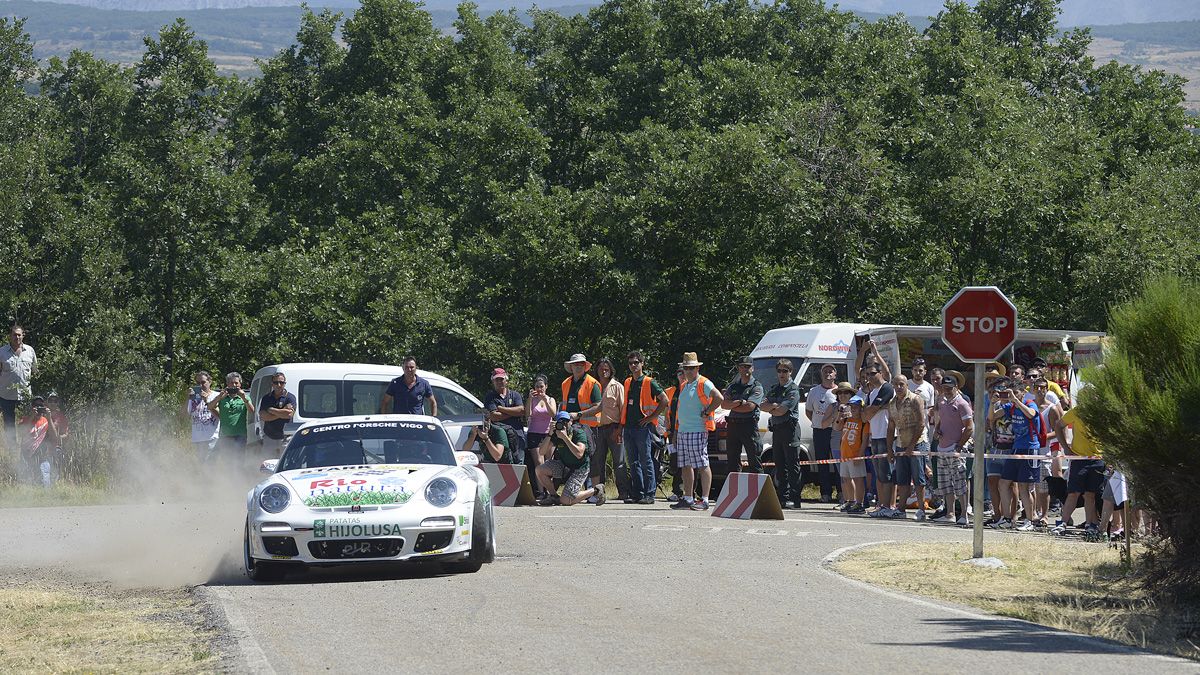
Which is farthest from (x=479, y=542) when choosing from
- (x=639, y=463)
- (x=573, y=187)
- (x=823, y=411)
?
(x=573, y=187)

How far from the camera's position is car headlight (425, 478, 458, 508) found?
1298 centimetres

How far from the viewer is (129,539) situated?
1741 cm

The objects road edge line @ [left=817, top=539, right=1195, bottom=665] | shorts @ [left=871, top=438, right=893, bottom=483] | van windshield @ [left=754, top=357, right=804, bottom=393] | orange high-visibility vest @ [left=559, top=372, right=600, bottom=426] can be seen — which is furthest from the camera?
van windshield @ [left=754, top=357, right=804, bottom=393]

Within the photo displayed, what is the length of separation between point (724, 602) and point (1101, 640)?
272 cm

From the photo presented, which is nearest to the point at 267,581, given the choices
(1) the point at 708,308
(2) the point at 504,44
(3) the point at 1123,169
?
(1) the point at 708,308

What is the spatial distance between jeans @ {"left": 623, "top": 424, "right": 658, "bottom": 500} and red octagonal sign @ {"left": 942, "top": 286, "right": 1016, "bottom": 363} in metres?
7.58

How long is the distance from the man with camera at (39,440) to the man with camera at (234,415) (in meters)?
3.67

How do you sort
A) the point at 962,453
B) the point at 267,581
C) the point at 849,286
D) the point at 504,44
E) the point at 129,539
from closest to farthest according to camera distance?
the point at 267,581 → the point at 129,539 → the point at 962,453 → the point at 849,286 → the point at 504,44

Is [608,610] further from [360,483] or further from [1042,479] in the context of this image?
[1042,479]

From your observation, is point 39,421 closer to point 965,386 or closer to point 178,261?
point 965,386

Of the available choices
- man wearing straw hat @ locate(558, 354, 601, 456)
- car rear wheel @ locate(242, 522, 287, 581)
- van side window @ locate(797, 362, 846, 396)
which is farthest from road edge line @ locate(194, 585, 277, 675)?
van side window @ locate(797, 362, 846, 396)

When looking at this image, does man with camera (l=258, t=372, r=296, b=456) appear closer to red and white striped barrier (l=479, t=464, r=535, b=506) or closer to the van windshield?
red and white striped barrier (l=479, t=464, r=535, b=506)

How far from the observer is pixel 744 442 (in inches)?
811

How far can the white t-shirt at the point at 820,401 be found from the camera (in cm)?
2205
